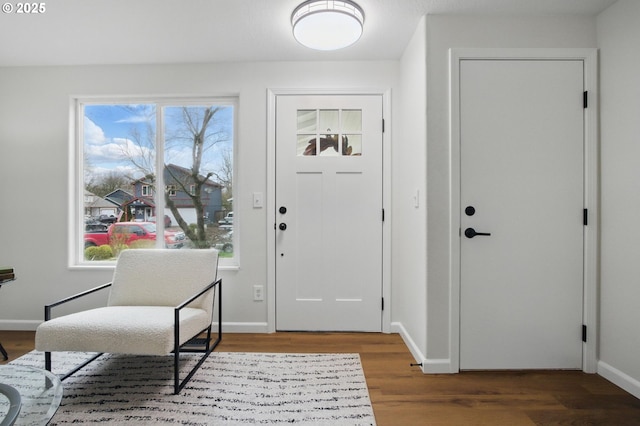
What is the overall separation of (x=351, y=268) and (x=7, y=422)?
215cm

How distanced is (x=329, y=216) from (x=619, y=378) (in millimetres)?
2139

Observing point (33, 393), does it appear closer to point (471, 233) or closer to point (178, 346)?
point (178, 346)

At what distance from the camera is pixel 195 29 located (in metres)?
2.29

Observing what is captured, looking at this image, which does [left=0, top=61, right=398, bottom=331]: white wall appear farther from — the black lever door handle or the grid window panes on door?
the black lever door handle

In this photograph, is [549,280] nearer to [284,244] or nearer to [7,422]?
[284,244]

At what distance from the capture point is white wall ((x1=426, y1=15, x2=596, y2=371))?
83.2 inches


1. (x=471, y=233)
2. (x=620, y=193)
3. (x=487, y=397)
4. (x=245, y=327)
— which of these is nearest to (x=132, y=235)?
(x=245, y=327)

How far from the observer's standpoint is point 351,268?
2777 millimetres

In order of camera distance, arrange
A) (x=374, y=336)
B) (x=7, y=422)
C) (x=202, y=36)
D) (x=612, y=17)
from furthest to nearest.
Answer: (x=374, y=336)
(x=202, y=36)
(x=612, y=17)
(x=7, y=422)

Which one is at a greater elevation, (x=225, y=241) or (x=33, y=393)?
(x=225, y=241)

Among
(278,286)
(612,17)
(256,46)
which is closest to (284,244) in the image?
(278,286)

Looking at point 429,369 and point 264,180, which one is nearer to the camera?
point 429,369

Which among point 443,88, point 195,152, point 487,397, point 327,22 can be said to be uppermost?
point 327,22

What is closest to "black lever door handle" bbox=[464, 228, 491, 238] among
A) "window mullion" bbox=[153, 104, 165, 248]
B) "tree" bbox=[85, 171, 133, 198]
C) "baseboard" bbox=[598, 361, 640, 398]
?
"baseboard" bbox=[598, 361, 640, 398]
